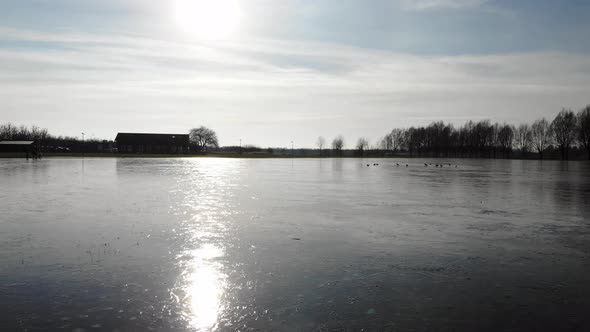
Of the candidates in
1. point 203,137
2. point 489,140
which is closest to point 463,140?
point 489,140

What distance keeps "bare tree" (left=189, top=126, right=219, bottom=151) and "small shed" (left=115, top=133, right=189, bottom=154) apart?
26736 millimetres

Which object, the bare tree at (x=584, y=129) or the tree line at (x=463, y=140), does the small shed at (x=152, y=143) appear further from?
the bare tree at (x=584, y=129)

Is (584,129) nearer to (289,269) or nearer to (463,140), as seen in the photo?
(463,140)

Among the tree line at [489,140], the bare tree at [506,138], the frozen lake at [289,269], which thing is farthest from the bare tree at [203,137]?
the frozen lake at [289,269]

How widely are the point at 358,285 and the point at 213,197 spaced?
11855mm

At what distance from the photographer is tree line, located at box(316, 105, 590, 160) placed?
103 m

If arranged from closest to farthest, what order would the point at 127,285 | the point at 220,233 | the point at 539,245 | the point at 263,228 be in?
the point at 127,285
the point at 539,245
the point at 220,233
the point at 263,228

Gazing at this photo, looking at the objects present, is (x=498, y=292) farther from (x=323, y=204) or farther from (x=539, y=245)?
(x=323, y=204)

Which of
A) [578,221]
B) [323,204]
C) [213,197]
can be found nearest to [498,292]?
[578,221]

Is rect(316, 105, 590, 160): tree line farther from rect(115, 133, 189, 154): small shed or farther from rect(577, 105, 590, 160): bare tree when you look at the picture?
rect(115, 133, 189, 154): small shed

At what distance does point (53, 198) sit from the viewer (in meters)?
15.9

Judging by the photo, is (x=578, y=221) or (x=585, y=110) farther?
(x=585, y=110)

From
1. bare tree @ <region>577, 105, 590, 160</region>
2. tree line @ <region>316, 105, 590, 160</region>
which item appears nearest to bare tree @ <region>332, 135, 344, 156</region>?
tree line @ <region>316, 105, 590, 160</region>

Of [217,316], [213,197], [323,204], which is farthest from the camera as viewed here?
[213,197]
